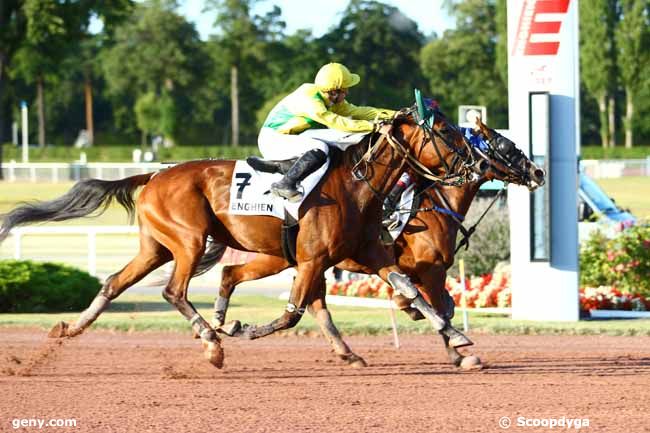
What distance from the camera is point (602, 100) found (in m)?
67.7

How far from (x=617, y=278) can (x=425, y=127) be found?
6457 millimetres

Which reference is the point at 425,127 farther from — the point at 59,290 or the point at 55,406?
the point at 59,290

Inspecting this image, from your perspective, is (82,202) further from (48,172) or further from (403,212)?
(48,172)

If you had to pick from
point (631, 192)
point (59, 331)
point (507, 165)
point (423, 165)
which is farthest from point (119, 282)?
point (631, 192)

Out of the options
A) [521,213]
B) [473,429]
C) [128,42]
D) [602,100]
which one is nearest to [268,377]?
[473,429]

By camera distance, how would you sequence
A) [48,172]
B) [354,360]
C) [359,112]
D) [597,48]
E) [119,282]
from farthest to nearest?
[597,48] < [48,172] < [354,360] < [359,112] < [119,282]

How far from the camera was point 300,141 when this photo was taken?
9.17m

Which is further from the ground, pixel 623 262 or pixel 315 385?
pixel 623 262

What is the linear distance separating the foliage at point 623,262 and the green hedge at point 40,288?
6.11m

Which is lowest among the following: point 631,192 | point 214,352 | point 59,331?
point 214,352

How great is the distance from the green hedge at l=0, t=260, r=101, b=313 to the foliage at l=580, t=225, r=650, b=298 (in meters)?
6.11

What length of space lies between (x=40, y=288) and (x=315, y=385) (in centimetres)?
621

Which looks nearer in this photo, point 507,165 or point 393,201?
point 507,165

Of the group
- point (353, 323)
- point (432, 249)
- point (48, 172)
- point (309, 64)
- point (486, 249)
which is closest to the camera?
point (432, 249)
